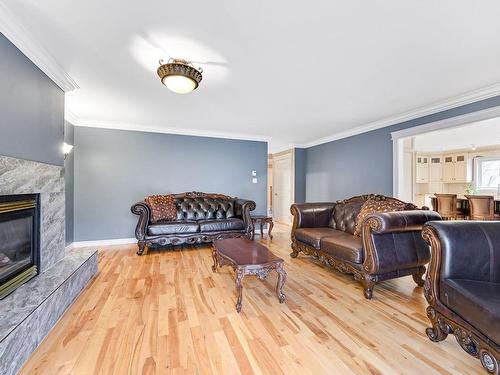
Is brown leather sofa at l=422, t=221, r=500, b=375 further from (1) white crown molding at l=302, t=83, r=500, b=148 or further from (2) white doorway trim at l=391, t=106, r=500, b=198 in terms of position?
(1) white crown molding at l=302, t=83, r=500, b=148

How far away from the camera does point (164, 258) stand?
3.49 m

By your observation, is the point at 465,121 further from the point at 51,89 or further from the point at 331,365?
the point at 51,89

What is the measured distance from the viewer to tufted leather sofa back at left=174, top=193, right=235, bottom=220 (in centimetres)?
437

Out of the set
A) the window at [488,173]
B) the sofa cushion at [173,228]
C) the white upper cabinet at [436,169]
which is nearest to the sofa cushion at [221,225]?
the sofa cushion at [173,228]

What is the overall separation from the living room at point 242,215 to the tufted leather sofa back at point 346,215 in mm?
25

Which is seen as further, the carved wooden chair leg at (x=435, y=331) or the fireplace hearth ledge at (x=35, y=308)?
the carved wooden chair leg at (x=435, y=331)

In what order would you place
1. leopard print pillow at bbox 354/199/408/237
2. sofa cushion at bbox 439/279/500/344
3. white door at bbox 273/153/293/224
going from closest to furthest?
sofa cushion at bbox 439/279/500/344 → leopard print pillow at bbox 354/199/408/237 → white door at bbox 273/153/293/224

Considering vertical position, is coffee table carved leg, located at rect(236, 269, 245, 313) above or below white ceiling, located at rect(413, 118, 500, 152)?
below

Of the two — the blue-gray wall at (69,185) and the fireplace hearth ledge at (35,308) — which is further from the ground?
the blue-gray wall at (69,185)

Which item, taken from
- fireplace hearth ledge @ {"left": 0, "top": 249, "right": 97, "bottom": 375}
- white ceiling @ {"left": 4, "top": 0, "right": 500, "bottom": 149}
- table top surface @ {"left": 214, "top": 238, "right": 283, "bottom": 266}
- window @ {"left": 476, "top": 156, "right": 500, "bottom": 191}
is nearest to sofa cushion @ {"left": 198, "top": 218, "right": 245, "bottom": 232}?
table top surface @ {"left": 214, "top": 238, "right": 283, "bottom": 266}

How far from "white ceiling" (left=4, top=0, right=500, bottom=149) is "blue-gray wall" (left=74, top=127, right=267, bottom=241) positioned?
97 centimetres

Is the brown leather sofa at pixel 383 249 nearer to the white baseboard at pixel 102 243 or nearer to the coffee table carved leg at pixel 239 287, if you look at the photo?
the coffee table carved leg at pixel 239 287

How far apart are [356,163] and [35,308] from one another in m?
5.05

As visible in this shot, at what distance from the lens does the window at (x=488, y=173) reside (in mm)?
6203
